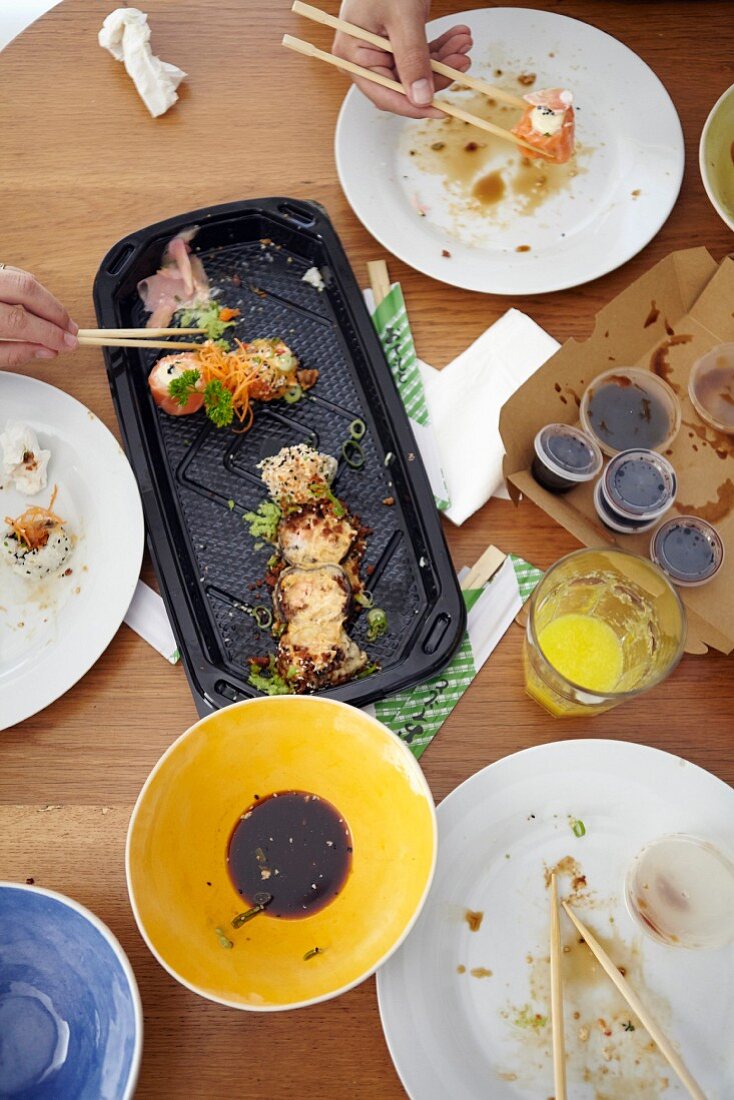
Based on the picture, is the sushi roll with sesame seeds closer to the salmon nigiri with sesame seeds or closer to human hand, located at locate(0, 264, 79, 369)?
human hand, located at locate(0, 264, 79, 369)

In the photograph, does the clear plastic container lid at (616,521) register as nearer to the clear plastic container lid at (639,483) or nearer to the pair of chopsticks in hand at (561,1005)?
the clear plastic container lid at (639,483)

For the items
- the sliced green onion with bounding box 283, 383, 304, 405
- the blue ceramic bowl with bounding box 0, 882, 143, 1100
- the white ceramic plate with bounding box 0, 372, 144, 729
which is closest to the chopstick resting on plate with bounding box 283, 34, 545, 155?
the sliced green onion with bounding box 283, 383, 304, 405

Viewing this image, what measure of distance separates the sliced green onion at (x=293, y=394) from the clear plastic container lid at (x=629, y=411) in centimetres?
65

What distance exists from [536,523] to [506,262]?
656 mm

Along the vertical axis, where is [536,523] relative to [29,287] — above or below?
below

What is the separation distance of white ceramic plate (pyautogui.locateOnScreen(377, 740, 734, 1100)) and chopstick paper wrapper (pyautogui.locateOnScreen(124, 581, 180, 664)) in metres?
0.65

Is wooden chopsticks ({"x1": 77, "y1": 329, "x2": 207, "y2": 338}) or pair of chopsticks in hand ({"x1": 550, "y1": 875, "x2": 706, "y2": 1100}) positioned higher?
wooden chopsticks ({"x1": 77, "y1": 329, "x2": 207, "y2": 338})

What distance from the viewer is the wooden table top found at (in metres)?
1.53

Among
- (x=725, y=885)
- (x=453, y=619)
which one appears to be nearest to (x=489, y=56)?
(x=453, y=619)

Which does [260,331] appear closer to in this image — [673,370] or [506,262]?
[506,262]

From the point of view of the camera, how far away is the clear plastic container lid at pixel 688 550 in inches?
67.9

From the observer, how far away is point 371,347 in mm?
1875

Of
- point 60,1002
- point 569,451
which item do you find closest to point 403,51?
point 569,451

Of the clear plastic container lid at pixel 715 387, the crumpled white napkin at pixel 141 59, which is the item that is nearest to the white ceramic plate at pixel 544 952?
the clear plastic container lid at pixel 715 387
